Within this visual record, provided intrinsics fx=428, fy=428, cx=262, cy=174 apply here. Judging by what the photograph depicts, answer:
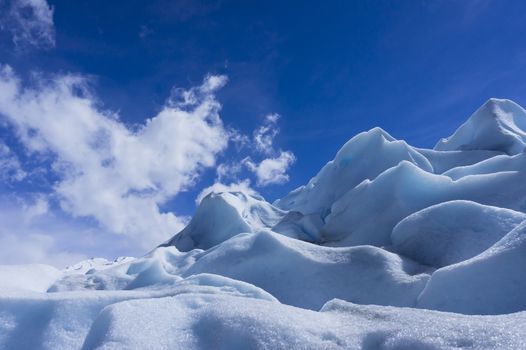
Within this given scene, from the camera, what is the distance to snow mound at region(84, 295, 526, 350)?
7.79 ft

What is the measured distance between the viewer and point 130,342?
263cm

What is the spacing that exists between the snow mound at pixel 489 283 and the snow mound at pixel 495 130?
9521mm

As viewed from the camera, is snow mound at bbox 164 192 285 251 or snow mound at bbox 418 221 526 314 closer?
snow mound at bbox 418 221 526 314

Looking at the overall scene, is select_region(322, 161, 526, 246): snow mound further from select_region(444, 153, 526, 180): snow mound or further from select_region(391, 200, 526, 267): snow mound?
select_region(391, 200, 526, 267): snow mound

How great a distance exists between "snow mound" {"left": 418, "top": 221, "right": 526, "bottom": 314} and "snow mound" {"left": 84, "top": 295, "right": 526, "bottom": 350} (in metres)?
1.66

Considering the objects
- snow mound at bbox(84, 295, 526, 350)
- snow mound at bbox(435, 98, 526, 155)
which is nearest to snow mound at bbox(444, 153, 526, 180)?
snow mound at bbox(435, 98, 526, 155)

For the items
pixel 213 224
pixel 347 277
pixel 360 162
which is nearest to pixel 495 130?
pixel 360 162

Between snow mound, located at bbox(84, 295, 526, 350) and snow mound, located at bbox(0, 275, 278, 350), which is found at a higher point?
snow mound, located at bbox(0, 275, 278, 350)

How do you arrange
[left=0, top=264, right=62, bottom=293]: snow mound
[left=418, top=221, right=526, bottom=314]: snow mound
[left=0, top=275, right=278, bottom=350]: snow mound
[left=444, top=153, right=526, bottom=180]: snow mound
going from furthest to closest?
[left=444, top=153, right=526, bottom=180]: snow mound → [left=0, top=264, right=62, bottom=293]: snow mound → [left=418, top=221, right=526, bottom=314]: snow mound → [left=0, top=275, right=278, bottom=350]: snow mound

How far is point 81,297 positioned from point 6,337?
0.66 m

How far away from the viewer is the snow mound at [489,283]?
13.6ft

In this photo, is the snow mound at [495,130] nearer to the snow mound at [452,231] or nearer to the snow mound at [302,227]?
the snow mound at [302,227]

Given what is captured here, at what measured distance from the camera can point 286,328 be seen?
2652 millimetres

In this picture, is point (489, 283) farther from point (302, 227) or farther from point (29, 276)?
point (29, 276)
